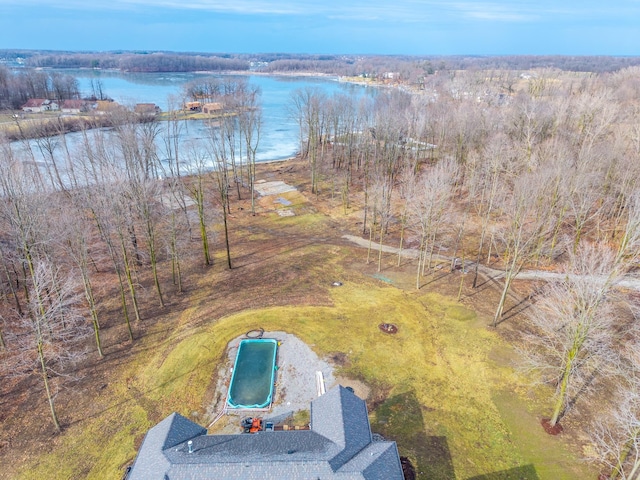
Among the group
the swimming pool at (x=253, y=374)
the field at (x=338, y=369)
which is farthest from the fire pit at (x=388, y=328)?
the swimming pool at (x=253, y=374)

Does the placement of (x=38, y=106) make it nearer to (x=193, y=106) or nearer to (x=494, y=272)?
(x=193, y=106)

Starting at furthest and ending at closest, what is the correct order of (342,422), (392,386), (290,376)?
(290,376) < (392,386) < (342,422)

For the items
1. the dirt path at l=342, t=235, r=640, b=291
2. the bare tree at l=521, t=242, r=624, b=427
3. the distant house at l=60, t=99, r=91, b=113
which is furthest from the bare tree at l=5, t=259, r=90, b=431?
the distant house at l=60, t=99, r=91, b=113

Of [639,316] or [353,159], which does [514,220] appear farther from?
[353,159]

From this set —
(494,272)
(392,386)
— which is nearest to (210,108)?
(494,272)

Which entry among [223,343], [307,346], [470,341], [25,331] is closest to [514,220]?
[470,341]

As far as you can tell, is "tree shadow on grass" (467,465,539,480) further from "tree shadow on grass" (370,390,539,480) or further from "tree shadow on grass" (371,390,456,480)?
"tree shadow on grass" (371,390,456,480)

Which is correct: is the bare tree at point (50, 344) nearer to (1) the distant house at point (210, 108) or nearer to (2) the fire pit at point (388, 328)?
(2) the fire pit at point (388, 328)
